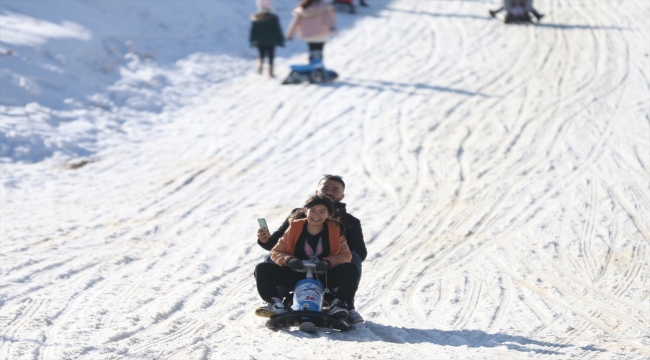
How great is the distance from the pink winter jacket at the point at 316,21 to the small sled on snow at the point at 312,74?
46cm

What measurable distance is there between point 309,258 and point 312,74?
32.1 feet

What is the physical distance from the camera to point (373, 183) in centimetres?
1138

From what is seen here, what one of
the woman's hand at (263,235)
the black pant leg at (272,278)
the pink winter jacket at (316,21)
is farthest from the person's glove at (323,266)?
the pink winter jacket at (316,21)

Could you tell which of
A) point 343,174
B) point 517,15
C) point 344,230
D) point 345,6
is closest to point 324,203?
point 344,230

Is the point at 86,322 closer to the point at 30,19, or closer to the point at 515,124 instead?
the point at 515,124

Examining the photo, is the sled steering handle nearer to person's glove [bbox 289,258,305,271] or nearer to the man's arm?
person's glove [bbox 289,258,305,271]

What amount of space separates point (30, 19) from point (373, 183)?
8785 millimetres

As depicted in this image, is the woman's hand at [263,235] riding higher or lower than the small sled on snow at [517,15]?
lower

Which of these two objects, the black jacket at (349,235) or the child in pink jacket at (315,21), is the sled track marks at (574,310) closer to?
the black jacket at (349,235)

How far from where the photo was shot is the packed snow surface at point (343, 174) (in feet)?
22.7

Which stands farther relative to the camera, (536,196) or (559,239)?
(536,196)

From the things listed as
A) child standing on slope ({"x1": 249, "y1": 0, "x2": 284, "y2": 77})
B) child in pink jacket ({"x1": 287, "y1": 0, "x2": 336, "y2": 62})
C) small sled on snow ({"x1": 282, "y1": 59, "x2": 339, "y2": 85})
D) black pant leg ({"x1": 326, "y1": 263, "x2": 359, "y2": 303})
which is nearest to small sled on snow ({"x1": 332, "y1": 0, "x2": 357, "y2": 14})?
child standing on slope ({"x1": 249, "y1": 0, "x2": 284, "y2": 77})

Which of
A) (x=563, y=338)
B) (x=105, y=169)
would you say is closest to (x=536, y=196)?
(x=563, y=338)

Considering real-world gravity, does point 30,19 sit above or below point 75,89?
above
